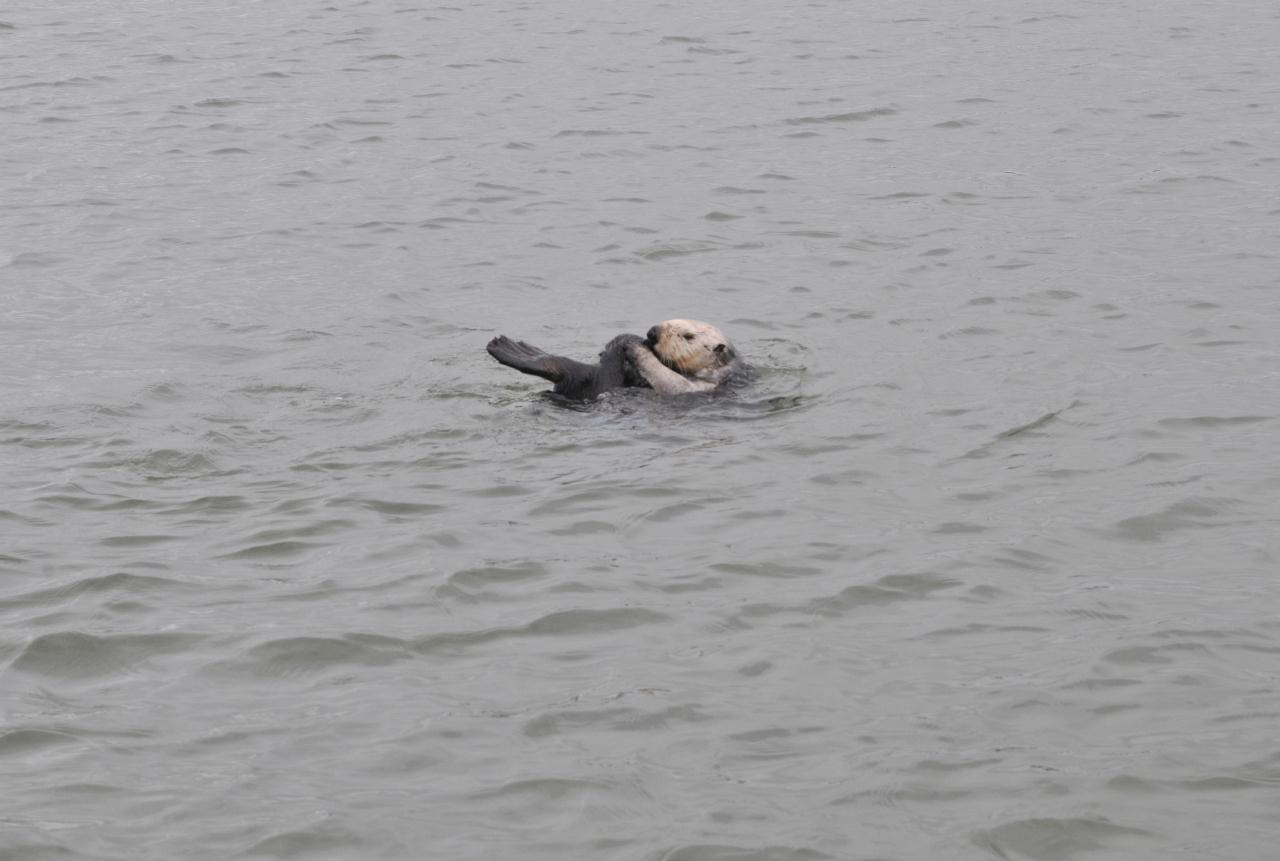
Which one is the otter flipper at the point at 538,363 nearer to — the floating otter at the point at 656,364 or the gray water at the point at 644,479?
the floating otter at the point at 656,364

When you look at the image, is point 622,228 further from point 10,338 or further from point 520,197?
point 10,338

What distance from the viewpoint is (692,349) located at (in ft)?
30.4

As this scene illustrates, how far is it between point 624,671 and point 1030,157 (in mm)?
10213

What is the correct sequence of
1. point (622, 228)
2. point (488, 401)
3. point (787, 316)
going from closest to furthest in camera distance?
1. point (488, 401)
2. point (787, 316)
3. point (622, 228)

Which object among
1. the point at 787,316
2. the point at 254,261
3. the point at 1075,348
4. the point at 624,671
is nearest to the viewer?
the point at 624,671

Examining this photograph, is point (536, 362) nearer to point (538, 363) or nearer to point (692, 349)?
point (538, 363)

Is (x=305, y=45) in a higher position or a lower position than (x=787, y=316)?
higher

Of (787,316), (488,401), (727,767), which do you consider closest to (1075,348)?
(787,316)

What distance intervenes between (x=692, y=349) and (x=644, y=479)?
54.7 inches

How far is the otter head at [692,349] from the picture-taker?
365 inches

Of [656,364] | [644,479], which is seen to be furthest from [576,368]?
[644,479]

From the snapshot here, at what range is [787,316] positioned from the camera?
11.2 meters

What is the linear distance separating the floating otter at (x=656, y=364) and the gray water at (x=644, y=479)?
189 mm

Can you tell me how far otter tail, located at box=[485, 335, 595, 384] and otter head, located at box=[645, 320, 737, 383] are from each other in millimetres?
451
